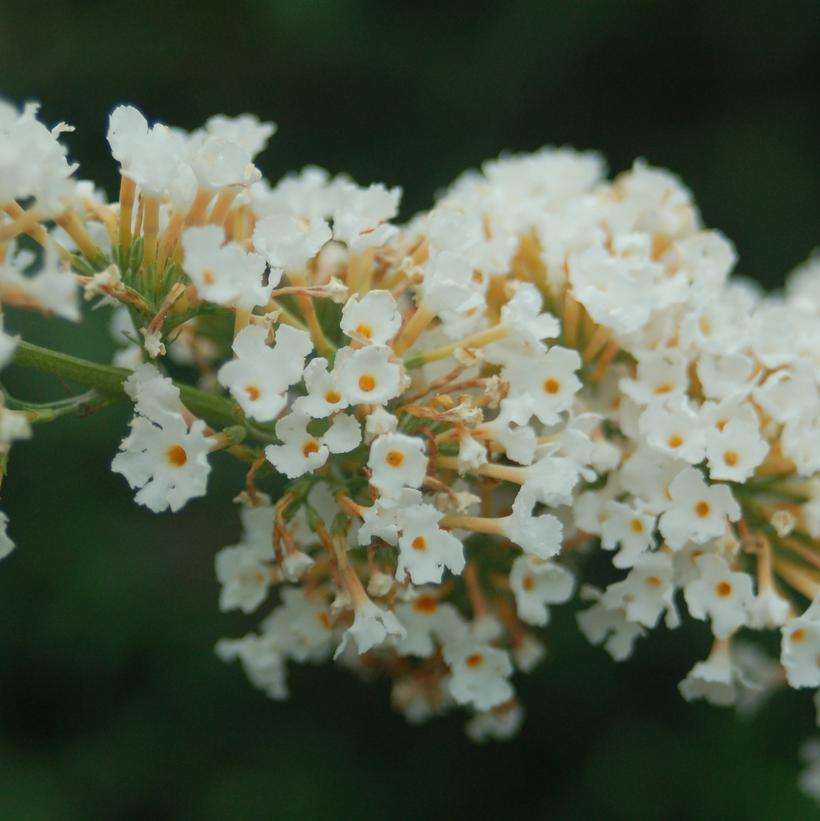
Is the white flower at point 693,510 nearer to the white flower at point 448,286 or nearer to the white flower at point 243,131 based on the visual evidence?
the white flower at point 448,286

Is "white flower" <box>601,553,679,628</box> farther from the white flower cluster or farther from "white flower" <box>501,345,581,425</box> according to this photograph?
"white flower" <box>501,345,581,425</box>

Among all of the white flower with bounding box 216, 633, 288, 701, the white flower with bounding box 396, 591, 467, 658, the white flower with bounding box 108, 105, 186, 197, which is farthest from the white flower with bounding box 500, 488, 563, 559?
the white flower with bounding box 108, 105, 186, 197

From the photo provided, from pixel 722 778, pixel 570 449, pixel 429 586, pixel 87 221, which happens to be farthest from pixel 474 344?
pixel 722 778

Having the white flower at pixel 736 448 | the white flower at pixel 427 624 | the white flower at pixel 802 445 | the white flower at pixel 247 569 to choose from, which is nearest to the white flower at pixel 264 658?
the white flower at pixel 247 569

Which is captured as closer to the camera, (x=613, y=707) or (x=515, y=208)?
(x=515, y=208)

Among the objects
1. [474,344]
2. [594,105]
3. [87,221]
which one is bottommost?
[474,344]

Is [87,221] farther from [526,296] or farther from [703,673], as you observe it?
[703,673]
